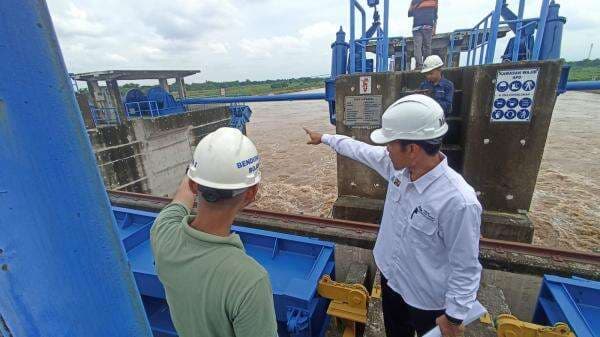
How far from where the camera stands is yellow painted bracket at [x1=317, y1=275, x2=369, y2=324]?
2680mm

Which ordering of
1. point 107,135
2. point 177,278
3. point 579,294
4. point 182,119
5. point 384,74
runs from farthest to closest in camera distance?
point 182,119 → point 107,135 → point 384,74 → point 579,294 → point 177,278

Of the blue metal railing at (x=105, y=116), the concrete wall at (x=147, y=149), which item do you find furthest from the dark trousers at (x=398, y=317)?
the blue metal railing at (x=105, y=116)

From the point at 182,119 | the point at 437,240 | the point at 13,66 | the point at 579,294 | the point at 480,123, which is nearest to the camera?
the point at 13,66

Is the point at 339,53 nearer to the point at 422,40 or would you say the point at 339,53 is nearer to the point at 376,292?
the point at 422,40

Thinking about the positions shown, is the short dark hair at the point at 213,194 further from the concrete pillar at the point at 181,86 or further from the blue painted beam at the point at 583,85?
the concrete pillar at the point at 181,86

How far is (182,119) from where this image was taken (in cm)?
1183

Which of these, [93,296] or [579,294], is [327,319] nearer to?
[579,294]

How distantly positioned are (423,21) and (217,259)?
20.5 feet

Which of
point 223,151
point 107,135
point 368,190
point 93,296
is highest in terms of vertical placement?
point 223,151

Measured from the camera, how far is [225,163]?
3.87 ft

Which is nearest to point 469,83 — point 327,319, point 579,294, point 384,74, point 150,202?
point 384,74

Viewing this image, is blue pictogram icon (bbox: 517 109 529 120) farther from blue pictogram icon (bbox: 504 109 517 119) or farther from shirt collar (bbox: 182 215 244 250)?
shirt collar (bbox: 182 215 244 250)

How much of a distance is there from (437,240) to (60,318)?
1.80 m

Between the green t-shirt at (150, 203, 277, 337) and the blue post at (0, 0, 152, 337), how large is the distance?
0.23 metres
